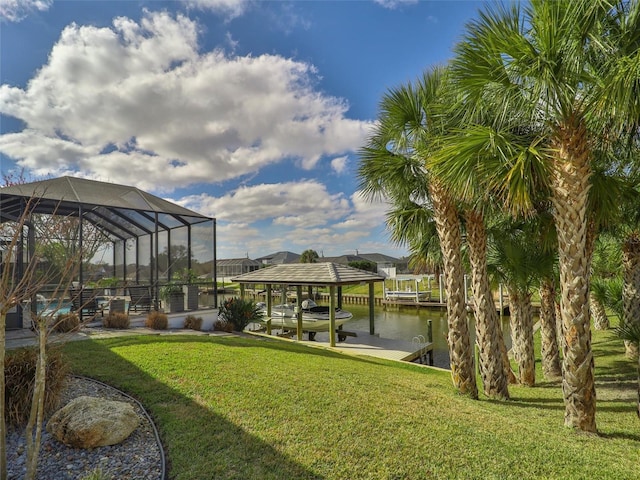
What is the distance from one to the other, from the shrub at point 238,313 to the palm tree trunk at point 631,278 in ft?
39.3

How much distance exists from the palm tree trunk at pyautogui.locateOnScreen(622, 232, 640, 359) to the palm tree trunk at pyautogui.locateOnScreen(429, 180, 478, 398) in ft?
16.7

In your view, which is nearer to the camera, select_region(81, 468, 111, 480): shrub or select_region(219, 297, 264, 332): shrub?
select_region(81, 468, 111, 480): shrub

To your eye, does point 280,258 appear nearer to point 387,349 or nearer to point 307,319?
point 307,319

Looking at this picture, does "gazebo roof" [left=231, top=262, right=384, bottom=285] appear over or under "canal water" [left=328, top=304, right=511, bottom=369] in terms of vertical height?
Answer: over

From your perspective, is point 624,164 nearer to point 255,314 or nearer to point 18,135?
point 255,314

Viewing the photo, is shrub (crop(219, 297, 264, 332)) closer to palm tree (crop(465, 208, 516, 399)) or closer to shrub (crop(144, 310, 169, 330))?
shrub (crop(144, 310, 169, 330))

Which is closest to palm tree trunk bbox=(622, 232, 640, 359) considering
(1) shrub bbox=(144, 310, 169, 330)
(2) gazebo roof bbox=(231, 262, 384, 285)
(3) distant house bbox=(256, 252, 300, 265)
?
(2) gazebo roof bbox=(231, 262, 384, 285)

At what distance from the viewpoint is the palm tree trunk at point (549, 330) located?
26.8 feet

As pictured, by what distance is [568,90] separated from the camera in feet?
13.8

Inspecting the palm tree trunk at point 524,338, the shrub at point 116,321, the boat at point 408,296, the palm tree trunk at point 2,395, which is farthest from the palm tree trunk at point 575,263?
the boat at point 408,296

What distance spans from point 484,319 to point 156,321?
413 inches

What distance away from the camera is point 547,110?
4.42 metres

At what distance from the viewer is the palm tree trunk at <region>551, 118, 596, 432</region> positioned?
14.6ft

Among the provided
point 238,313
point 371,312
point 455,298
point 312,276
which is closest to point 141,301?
point 238,313
